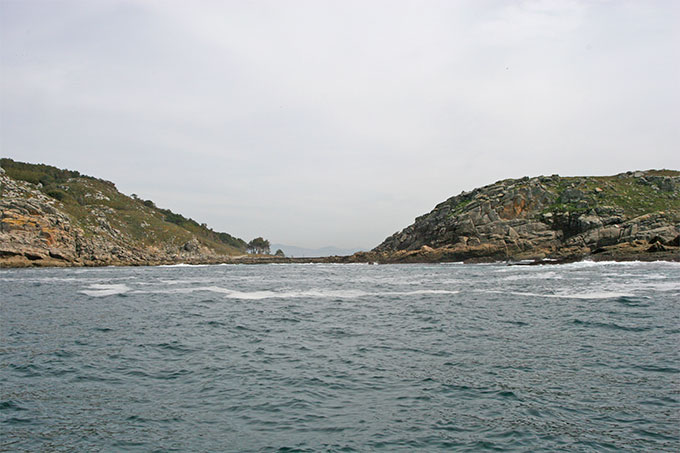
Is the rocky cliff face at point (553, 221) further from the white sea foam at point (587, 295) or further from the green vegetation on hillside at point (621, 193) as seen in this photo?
the white sea foam at point (587, 295)

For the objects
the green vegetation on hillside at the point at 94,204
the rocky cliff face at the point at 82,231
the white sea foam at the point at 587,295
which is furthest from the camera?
the green vegetation on hillside at the point at 94,204

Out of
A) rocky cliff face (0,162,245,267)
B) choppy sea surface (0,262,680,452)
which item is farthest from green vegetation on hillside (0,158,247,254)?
choppy sea surface (0,262,680,452)

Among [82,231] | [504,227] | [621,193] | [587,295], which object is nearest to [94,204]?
[82,231]

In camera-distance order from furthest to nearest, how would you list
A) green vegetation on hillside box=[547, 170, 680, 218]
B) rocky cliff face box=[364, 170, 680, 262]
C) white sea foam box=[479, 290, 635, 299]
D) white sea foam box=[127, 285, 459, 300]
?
1. green vegetation on hillside box=[547, 170, 680, 218]
2. rocky cliff face box=[364, 170, 680, 262]
3. white sea foam box=[127, 285, 459, 300]
4. white sea foam box=[479, 290, 635, 299]

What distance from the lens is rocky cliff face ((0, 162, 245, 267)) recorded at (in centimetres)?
8538

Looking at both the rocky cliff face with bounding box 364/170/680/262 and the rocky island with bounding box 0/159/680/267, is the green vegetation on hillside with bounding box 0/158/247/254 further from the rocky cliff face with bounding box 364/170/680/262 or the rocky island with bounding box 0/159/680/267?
the rocky cliff face with bounding box 364/170/680/262

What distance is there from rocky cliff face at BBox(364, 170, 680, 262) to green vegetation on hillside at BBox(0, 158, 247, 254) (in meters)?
76.7

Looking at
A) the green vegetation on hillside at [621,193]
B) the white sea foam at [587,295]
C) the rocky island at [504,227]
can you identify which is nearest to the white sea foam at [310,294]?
the white sea foam at [587,295]

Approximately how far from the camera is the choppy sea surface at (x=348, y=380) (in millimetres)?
8711

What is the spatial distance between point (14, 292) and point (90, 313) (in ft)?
54.8

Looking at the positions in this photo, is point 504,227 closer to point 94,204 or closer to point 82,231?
point 82,231

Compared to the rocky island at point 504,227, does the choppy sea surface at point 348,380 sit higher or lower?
lower

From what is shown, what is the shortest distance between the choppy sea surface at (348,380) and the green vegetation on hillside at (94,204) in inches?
4240

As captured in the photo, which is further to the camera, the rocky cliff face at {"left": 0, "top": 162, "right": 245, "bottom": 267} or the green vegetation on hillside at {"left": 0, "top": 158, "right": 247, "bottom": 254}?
the green vegetation on hillside at {"left": 0, "top": 158, "right": 247, "bottom": 254}
